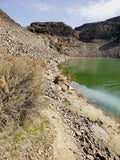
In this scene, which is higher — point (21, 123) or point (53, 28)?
point (53, 28)

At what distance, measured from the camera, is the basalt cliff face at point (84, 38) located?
163ft

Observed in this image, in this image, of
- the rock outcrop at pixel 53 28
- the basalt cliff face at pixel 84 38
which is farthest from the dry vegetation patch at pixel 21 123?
the rock outcrop at pixel 53 28

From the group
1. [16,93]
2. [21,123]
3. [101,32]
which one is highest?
[101,32]

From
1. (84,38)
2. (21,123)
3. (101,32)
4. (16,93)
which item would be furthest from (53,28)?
(21,123)

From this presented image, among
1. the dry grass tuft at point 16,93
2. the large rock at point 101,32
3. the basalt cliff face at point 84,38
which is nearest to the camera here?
the dry grass tuft at point 16,93

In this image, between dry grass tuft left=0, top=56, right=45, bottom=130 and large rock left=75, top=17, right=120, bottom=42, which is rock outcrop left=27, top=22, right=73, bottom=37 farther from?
dry grass tuft left=0, top=56, right=45, bottom=130

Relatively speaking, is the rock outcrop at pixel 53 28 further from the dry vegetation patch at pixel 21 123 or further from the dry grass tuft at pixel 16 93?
the dry vegetation patch at pixel 21 123

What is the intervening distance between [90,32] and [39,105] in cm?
7265

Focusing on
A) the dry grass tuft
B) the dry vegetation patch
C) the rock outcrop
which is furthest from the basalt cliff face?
the dry vegetation patch

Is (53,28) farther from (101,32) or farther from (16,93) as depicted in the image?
(16,93)

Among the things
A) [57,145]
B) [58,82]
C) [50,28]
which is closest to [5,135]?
[57,145]

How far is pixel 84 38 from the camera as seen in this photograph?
63781mm

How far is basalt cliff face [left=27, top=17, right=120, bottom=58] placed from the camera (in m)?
49.6

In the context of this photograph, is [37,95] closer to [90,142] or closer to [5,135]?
[5,135]
